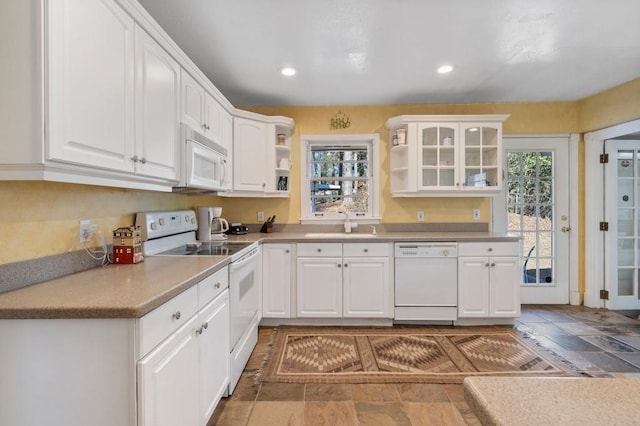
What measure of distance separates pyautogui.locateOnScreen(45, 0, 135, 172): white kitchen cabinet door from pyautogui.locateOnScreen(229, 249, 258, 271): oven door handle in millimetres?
842

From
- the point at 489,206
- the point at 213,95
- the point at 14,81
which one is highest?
the point at 213,95

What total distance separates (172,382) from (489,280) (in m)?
2.87

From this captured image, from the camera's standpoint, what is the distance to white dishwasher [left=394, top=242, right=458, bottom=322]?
3.10 meters

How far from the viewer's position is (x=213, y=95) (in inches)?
104

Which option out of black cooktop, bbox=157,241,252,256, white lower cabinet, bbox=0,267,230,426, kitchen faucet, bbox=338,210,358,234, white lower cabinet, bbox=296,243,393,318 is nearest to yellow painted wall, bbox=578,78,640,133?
white lower cabinet, bbox=296,243,393,318

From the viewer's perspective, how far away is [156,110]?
175cm

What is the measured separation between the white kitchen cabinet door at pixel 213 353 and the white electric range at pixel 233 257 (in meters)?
0.11

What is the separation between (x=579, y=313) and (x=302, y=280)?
2989 mm

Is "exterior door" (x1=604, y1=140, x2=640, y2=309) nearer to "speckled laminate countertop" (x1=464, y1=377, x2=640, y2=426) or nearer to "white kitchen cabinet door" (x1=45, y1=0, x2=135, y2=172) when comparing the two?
"speckled laminate countertop" (x1=464, y1=377, x2=640, y2=426)

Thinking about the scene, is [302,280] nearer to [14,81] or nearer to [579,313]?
[14,81]

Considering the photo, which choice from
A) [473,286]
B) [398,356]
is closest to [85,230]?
[398,356]

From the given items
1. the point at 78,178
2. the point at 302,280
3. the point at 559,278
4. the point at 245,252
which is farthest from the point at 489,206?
the point at 78,178

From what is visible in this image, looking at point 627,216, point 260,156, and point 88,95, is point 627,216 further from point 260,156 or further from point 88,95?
point 88,95

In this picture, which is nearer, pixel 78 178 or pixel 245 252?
pixel 78 178
